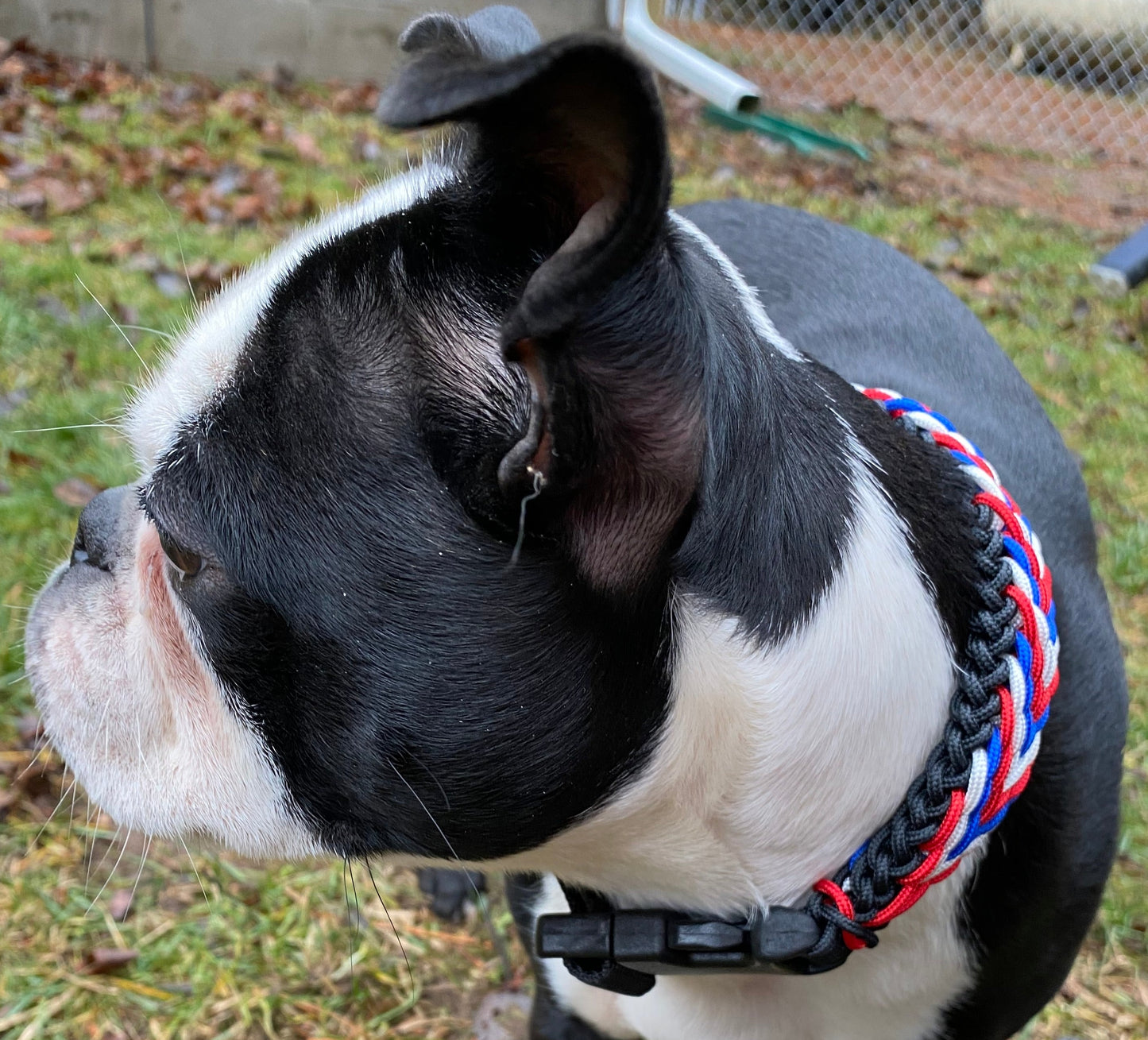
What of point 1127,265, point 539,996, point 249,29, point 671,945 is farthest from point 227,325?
point 249,29

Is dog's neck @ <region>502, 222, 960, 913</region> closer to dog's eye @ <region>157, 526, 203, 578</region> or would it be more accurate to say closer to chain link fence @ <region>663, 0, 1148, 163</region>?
dog's eye @ <region>157, 526, 203, 578</region>

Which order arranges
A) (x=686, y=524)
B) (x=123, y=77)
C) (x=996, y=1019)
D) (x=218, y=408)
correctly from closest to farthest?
(x=686, y=524) < (x=218, y=408) < (x=996, y=1019) < (x=123, y=77)

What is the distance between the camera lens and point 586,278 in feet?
2.99

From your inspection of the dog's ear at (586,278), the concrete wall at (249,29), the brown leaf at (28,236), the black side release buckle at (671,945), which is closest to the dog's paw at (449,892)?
the black side release buckle at (671,945)

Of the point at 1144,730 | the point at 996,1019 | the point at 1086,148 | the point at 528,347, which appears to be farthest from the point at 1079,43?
the point at 528,347

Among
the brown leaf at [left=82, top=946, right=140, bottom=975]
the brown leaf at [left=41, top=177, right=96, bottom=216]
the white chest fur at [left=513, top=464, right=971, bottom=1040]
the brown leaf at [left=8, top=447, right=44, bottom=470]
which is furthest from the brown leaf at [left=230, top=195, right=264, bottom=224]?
the white chest fur at [left=513, top=464, right=971, bottom=1040]

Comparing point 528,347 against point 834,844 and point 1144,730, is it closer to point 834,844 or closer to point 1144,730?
point 834,844

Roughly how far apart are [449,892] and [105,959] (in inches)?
28.3

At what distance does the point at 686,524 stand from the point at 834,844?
0.49 metres

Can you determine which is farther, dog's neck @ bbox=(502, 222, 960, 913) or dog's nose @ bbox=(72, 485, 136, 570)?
dog's nose @ bbox=(72, 485, 136, 570)

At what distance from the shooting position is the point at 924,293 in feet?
8.63

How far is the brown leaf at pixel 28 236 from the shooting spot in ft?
14.4

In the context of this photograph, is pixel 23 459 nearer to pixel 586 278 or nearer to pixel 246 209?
pixel 246 209

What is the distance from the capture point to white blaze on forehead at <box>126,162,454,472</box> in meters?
1.36
